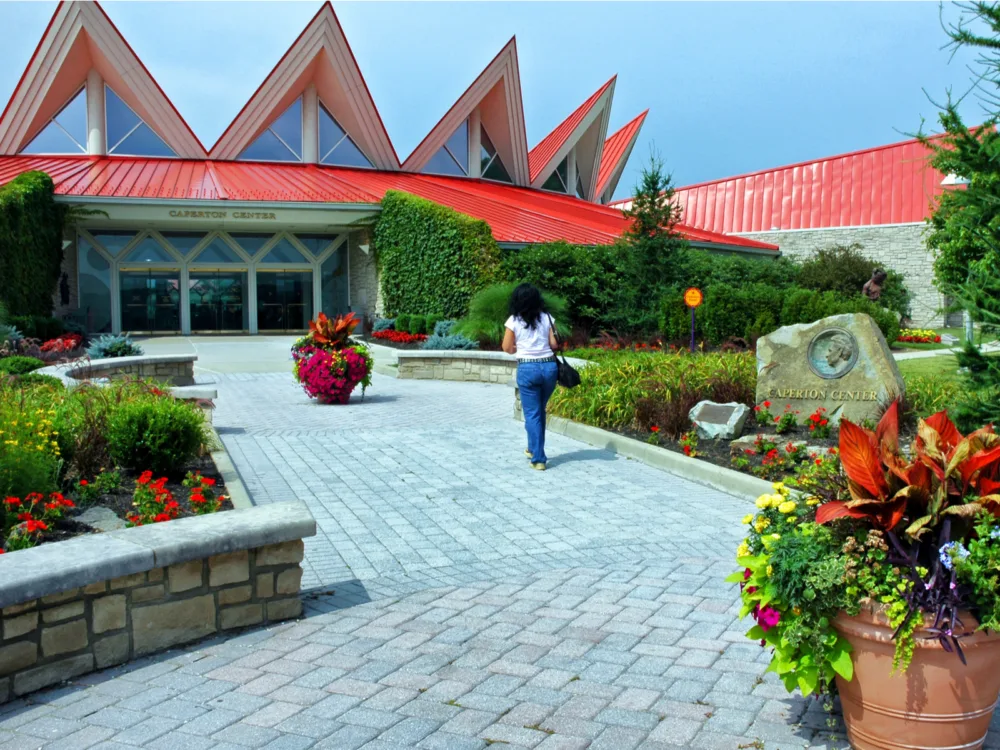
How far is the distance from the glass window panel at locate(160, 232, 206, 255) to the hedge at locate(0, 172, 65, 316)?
4327mm

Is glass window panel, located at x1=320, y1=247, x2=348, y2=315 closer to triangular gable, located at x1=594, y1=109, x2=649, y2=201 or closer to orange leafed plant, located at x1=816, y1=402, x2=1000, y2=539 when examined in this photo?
triangular gable, located at x1=594, y1=109, x2=649, y2=201

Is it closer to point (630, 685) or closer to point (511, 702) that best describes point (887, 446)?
point (630, 685)

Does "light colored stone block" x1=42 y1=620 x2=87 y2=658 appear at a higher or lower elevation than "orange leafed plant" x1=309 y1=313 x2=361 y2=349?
lower

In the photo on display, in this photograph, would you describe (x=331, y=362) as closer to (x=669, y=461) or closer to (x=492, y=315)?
(x=669, y=461)

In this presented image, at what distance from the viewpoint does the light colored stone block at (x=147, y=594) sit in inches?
161

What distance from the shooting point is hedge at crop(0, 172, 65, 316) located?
21594mm

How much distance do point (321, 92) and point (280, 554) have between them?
3070 cm

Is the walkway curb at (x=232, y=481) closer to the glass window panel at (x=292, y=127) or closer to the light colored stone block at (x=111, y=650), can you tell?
the light colored stone block at (x=111, y=650)

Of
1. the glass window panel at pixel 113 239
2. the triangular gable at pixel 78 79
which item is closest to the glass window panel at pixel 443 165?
the triangular gable at pixel 78 79

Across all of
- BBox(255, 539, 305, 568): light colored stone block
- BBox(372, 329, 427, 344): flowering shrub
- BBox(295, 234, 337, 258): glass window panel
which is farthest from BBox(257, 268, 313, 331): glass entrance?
BBox(255, 539, 305, 568): light colored stone block

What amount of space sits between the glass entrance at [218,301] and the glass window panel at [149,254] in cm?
97

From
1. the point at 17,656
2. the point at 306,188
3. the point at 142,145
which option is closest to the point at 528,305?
the point at 17,656

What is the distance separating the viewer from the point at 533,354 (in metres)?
8.45

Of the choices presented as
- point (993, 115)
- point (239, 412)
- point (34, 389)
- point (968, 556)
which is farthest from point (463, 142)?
point (968, 556)
